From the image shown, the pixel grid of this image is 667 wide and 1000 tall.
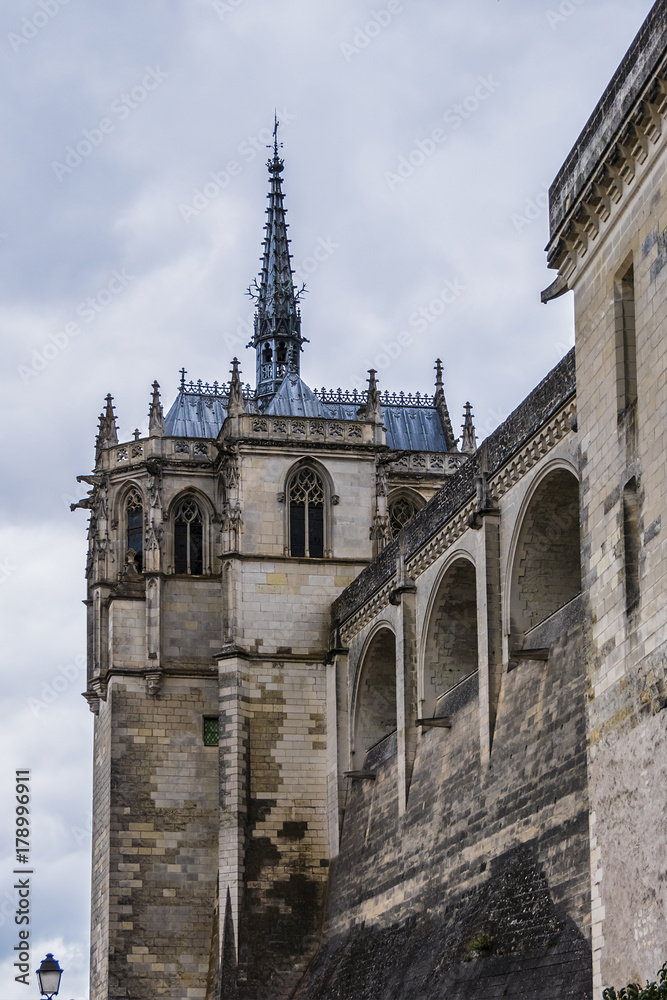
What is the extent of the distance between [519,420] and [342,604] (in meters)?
12.5

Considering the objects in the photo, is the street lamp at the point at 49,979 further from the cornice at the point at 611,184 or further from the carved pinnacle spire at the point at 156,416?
the carved pinnacle spire at the point at 156,416

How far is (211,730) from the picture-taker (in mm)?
43312

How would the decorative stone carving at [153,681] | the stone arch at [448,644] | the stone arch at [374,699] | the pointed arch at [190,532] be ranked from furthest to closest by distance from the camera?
the pointed arch at [190,532] < the decorative stone carving at [153,681] < the stone arch at [374,699] < the stone arch at [448,644]

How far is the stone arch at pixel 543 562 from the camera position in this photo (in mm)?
29828

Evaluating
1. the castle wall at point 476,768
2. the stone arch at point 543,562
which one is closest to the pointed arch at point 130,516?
the castle wall at point 476,768

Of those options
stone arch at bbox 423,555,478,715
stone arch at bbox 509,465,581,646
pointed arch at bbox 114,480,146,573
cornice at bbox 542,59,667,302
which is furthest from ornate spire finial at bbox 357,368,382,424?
cornice at bbox 542,59,667,302

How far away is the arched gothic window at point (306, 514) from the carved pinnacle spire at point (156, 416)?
14.1 ft

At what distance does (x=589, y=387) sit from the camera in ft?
69.5

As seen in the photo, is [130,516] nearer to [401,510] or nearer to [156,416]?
[156,416]

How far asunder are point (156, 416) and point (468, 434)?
943 cm

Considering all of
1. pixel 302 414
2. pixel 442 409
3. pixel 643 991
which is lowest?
pixel 643 991

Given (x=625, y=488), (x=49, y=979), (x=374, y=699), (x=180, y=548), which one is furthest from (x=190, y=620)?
(x=625, y=488)

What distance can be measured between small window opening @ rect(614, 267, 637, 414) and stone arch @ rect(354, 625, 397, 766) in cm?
2037

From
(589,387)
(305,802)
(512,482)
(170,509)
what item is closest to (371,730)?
(305,802)
